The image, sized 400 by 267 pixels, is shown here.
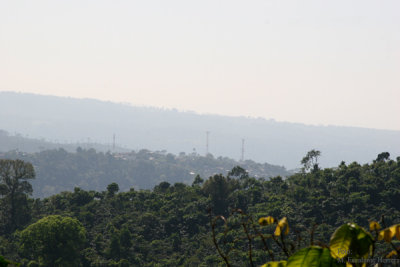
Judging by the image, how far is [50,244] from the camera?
51500 mm

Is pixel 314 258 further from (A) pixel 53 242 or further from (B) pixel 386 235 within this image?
(A) pixel 53 242

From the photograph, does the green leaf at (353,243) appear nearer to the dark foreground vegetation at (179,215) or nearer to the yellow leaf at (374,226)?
the yellow leaf at (374,226)

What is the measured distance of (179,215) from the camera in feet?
216

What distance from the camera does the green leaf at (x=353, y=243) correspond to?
2.52 metres

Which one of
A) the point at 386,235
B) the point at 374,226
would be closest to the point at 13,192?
the point at 374,226

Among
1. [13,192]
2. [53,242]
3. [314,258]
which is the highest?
[314,258]

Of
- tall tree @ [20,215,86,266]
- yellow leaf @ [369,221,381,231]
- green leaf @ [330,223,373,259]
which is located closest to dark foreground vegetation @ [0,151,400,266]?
tall tree @ [20,215,86,266]

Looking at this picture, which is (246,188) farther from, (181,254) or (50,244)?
(50,244)

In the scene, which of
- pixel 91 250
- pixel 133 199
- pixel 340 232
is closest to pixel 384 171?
pixel 133 199

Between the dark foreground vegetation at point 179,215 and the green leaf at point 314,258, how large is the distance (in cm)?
4460

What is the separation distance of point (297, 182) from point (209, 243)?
70.4ft

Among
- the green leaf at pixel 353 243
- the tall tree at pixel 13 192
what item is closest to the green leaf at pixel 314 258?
the green leaf at pixel 353 243

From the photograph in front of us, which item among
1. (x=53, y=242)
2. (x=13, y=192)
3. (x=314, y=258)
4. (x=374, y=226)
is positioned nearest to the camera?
(x=314, y=258)

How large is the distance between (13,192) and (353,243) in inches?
2785
